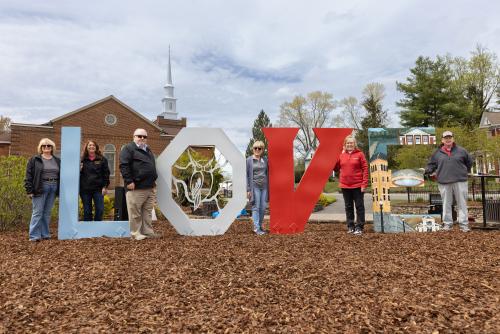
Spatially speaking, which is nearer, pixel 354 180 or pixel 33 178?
pixel 33 178

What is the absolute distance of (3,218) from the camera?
22.9 ft

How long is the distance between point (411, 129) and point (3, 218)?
798 centimetres

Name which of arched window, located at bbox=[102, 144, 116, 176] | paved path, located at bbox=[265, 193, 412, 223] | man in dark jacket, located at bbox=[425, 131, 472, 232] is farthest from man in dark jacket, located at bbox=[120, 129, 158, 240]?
arched window, located at bbox=[102, 144, 116, 176]

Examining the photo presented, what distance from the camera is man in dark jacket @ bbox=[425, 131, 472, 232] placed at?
20.5 ft

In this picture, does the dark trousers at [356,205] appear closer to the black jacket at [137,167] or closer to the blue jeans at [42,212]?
the black jacket at [137,167]

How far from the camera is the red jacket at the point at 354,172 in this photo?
614 centimetres

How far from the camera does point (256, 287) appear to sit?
313 cm

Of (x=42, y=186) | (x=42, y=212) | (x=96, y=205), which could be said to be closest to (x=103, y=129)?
(x=96, y=205)

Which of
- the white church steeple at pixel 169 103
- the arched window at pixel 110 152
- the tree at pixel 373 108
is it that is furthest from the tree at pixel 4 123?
the tree at pixel 373 108

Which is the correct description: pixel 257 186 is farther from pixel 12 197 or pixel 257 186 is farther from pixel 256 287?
pixel 12 197

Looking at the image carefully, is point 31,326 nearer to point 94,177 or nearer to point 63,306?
point 63,306

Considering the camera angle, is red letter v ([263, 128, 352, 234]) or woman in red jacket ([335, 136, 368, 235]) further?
red letter v ([263, 128, 352, 234])

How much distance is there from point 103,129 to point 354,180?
27.2 metres

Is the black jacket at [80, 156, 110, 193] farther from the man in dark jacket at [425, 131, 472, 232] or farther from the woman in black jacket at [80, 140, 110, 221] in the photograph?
the man in dark jacket at [425, 131, 472, 232]
